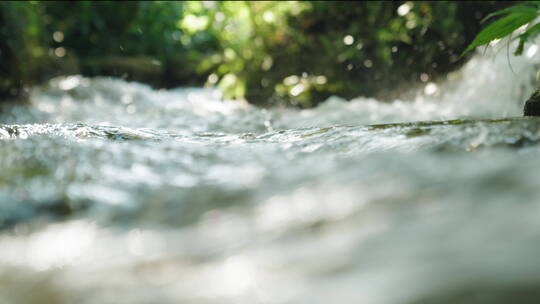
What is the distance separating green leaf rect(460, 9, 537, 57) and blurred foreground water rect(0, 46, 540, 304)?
0.35 metres

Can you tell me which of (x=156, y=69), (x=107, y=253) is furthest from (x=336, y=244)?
(x=156, y=69)

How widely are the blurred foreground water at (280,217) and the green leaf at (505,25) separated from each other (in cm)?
35

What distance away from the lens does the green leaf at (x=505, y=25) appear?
1.65 meters

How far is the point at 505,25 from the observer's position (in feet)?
5.65

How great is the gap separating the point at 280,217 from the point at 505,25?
3.90 ft

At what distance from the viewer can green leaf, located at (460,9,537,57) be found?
165 cm

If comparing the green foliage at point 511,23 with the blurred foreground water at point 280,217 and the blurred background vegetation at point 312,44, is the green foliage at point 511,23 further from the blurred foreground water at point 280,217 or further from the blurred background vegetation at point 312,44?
the blurred background vegetation at point 312,44

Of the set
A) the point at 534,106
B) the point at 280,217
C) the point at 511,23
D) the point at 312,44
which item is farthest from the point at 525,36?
A: the point at 312,44

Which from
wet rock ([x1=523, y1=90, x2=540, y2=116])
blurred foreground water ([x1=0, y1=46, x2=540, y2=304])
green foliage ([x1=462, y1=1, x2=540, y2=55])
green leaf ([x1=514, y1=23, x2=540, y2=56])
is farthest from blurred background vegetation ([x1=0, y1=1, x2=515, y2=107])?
blurred foreground water ([x1=0, y1=46, x2=540, y2=304])

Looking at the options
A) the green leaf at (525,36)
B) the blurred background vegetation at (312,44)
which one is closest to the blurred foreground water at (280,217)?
the green leaf at (525,36)

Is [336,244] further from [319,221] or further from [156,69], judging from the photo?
[156,69]

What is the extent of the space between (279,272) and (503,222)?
454 mm

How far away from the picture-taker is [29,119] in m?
4.31

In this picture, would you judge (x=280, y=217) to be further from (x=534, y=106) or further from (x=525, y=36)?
(x=534, y=106)
